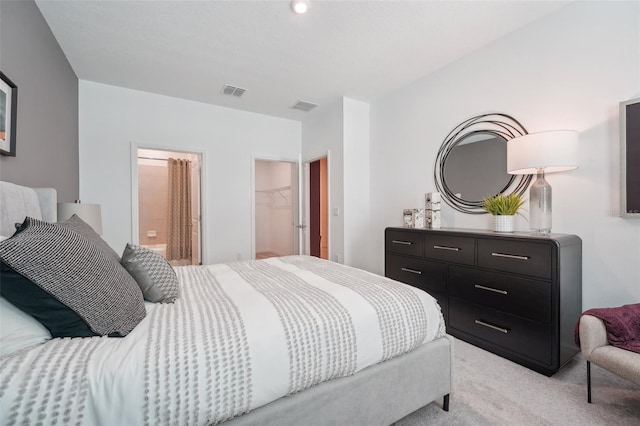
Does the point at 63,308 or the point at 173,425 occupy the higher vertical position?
the point at 63,308

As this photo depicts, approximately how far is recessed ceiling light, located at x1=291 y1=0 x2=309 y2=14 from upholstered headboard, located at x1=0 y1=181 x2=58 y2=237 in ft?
6.96

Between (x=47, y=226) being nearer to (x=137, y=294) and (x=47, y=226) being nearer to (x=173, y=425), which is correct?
(x=137, y=294)

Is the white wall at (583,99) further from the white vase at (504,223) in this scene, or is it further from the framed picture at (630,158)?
the white vase at (504,223)

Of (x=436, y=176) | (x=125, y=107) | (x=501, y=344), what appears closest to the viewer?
(x=501, y=344)

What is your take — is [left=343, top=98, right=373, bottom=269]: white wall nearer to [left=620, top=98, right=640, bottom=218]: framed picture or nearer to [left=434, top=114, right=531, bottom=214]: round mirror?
[left=434, top=114, right=531, bottom=214]: round mirror

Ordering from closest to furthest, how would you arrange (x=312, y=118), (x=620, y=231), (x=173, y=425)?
(x=173, y=425) < (x=620, y=231) < (x=312, y=118)

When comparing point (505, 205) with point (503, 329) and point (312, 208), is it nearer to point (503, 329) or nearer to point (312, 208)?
point (503, 329)

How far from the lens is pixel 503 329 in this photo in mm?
2113

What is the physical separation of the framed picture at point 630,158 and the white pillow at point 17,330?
3163 millimetres

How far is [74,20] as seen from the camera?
231 cm

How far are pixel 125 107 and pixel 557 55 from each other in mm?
4648

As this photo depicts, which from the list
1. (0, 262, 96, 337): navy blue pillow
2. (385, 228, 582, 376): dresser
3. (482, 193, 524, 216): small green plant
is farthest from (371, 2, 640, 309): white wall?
(0, 262, 96, 337): navy blue pillow

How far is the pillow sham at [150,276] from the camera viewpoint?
4.43 feet

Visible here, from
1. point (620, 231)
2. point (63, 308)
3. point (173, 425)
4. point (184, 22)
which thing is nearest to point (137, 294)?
point (63, 308)
